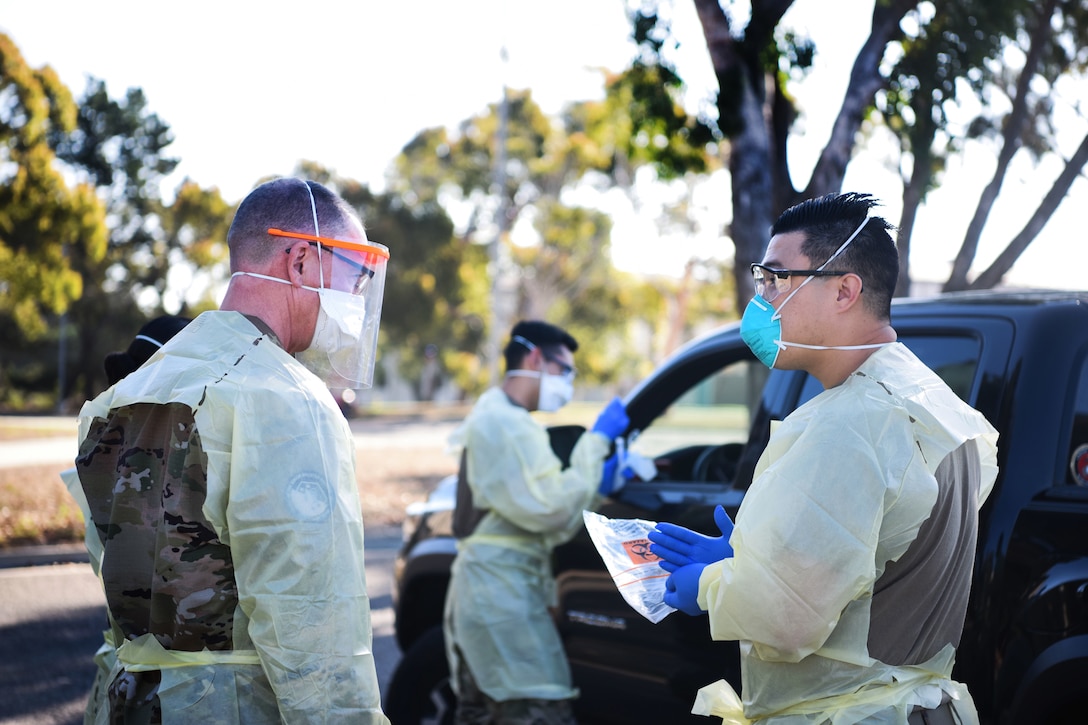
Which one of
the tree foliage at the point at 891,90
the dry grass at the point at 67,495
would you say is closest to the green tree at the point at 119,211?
the dry grass at the point at 67,495

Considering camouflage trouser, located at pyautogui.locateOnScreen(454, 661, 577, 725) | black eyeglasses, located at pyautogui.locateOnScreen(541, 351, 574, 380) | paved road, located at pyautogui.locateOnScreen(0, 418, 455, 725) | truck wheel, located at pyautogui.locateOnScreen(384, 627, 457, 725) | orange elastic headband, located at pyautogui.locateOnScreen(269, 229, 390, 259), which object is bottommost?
paved road, located at pyautogui.locateOnScreen(0, 418, 455, 725)

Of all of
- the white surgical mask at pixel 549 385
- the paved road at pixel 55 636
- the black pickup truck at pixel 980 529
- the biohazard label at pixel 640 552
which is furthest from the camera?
the paved road at pixel 55 636

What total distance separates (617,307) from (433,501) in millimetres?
32977

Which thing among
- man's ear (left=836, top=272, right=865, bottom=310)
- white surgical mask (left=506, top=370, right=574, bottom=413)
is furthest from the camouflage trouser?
man's ear (left=836, top=272, right=865, bottom=310)

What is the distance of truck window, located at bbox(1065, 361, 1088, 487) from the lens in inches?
100

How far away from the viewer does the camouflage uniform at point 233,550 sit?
1.97 m

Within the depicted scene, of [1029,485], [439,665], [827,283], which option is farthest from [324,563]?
[439,665]

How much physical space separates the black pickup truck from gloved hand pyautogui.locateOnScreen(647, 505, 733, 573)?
2.75 ft

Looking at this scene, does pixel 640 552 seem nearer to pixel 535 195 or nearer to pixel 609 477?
pixel 609 477

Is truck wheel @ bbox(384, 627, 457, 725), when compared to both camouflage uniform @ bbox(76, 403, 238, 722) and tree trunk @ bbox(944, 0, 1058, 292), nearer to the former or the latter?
camouflage uniform @ bbox(76, 403, 238, 722)

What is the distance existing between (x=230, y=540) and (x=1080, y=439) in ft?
7.21

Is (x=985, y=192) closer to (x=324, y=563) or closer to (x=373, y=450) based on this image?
(x=324, y=563)

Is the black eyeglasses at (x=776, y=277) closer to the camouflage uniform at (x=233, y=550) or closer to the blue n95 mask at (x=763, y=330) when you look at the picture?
the blue n95 mask at (x=763, y=330)

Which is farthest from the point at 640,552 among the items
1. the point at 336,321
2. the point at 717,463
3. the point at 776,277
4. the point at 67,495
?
the point at 67,495
